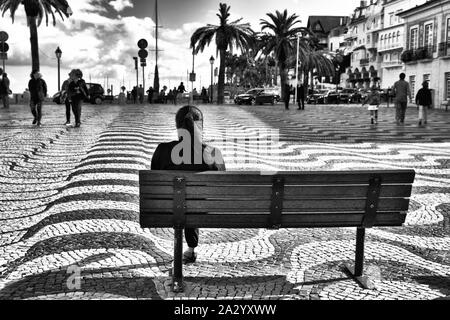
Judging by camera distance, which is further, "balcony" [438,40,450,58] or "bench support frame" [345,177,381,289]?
"balcony" [438,40,450,58]

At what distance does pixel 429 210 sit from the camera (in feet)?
20.3

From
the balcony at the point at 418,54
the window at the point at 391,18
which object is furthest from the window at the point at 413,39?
the window at the point at 391,18

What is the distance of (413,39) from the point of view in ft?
146

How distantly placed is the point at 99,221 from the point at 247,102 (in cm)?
4257

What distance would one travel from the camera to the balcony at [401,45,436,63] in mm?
40938

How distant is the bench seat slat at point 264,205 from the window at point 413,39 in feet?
141

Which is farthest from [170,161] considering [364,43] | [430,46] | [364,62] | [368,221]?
[364,43]

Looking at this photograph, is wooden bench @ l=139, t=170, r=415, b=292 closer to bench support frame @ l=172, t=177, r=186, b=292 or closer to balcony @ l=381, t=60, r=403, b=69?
bench support frame @ l=172, t=177, r=186, b=292

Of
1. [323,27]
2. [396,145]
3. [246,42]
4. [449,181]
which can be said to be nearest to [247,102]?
[246,42]

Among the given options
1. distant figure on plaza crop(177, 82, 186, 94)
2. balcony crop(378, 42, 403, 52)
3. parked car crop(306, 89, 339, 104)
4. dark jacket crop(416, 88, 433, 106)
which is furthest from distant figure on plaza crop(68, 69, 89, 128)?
balcony crop(378, 42, 403, 52)

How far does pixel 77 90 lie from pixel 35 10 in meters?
18.5

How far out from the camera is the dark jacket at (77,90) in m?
15.6

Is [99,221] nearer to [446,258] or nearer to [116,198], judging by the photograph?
[116,198]

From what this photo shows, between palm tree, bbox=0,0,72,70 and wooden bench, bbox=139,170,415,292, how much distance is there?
3068 centimetres
